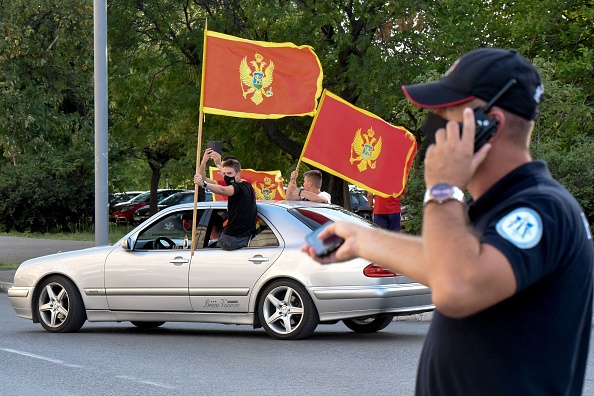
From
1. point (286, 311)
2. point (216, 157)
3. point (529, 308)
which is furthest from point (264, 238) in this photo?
point (529, 308)

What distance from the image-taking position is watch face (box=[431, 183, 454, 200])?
7.67 ft

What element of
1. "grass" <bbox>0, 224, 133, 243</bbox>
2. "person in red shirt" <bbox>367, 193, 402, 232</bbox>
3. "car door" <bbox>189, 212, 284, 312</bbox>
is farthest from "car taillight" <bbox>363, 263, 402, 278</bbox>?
"grass" <bbox>0, 224, 133, 243</bbox>

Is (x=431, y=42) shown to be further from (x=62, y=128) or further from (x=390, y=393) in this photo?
(x=390, y=393)

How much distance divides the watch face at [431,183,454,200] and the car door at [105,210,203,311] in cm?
895

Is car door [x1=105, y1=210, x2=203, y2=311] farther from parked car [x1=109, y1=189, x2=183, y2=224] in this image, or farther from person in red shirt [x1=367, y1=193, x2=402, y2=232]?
parked car [x1=109, y1=189, x2=183, y2=224]

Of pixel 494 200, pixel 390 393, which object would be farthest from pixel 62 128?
pixel 494 200

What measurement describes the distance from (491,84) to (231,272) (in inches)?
342

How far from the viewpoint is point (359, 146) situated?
14516 mm

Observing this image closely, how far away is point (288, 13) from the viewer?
89.2 feet

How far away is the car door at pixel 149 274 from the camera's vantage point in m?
11.2

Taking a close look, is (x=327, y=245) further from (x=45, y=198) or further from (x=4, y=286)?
(x=45, y=198)

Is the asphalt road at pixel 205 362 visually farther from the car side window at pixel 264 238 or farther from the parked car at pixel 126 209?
the parked car at pixel 126 209

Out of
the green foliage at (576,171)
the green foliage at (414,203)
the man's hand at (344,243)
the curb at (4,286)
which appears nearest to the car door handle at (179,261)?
the curb at (4,286)

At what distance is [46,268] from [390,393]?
5.30 metres
